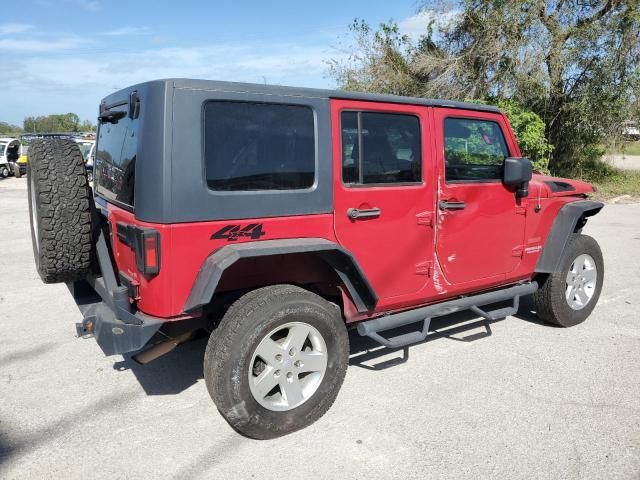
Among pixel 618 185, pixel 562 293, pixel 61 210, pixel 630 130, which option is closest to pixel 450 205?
pixel 562 293

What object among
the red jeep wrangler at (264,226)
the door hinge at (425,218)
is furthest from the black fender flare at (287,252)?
the door hinge at (425,218)

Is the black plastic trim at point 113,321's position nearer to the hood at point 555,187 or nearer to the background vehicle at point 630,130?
the hood at point 555,187

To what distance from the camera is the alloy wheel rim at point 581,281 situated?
4.70 m

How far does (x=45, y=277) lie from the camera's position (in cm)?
304

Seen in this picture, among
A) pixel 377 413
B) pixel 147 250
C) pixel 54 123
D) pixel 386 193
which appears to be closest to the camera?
pixel 147 250

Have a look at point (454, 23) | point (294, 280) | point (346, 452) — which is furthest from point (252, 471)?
point (454, 23)

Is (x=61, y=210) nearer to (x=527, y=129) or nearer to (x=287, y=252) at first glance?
(x=287, y=252)

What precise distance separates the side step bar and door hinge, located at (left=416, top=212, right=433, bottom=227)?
2.08 ft

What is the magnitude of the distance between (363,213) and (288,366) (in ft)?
3.47

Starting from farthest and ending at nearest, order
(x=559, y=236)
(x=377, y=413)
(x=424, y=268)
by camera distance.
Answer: (x=559, y=236) → (x=424, y=268) → (x=377, y=413)

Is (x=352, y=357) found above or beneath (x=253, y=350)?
beneath

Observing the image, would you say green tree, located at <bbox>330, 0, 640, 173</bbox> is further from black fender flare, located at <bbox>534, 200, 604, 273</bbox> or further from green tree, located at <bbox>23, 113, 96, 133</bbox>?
green tree, located at <bbox>23, 113, 96, 133</bbox>

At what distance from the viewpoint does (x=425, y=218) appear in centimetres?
363

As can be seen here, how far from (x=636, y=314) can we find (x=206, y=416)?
14.1 ft
